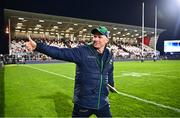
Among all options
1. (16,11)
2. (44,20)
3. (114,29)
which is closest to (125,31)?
(114,29)

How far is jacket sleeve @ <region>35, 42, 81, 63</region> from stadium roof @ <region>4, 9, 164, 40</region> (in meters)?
38.8

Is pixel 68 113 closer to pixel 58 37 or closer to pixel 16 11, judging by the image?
pixel 16 11

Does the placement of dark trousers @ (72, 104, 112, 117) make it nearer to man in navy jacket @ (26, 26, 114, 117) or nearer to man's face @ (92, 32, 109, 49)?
man in navy jacket @ (26, 26, 114, 117)

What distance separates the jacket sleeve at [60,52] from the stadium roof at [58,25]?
38.8 meters

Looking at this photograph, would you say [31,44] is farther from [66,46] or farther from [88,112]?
[66,46]

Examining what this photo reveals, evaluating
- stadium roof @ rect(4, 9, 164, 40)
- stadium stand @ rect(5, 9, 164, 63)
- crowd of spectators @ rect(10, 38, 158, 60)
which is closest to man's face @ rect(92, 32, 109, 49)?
crowd of spectators @ rect(10, 38, 158, 60)

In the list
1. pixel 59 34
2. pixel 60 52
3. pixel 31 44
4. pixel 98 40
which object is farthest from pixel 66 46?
pixel 31 44

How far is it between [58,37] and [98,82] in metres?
54.8

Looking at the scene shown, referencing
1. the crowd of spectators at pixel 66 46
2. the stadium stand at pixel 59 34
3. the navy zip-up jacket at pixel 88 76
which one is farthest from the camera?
the stadium stand at pixel 59 34

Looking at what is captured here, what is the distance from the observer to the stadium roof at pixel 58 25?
4322cm

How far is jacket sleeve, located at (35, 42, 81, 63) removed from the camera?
316cm

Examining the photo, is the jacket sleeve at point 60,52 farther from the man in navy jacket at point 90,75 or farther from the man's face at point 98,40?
the man's face at point 98,40

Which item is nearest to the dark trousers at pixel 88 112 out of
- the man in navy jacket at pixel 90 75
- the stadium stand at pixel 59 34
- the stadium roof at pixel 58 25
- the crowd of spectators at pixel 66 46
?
the man in navy jacket at pixel 90 75

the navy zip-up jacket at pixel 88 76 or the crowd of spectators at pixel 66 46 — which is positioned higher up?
the crowd of spectators at pixel 66 46
